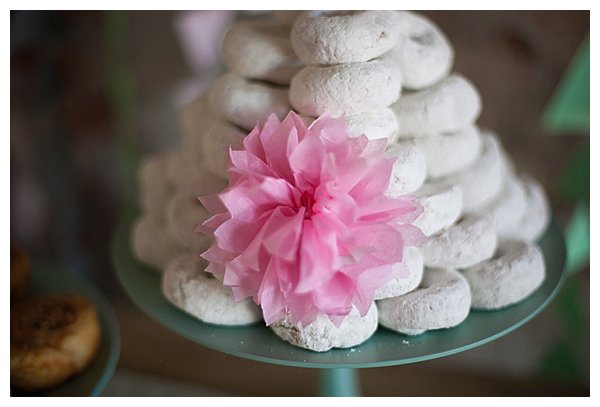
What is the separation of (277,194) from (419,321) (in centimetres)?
20

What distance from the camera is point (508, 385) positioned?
1.40 meters

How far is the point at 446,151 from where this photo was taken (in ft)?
2.52

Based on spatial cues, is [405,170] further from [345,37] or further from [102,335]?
[102,335]

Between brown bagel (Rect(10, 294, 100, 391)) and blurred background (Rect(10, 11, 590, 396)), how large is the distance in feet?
1.17

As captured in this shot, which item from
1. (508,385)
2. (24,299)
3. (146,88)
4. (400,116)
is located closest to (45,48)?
(146,88)

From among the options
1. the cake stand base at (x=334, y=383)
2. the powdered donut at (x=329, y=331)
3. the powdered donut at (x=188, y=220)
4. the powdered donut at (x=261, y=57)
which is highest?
the powdered donut at (x=261, y=57)

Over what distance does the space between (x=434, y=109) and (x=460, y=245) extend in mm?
140

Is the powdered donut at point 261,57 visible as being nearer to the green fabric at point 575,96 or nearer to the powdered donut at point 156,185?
the powdered donut at point 156,185

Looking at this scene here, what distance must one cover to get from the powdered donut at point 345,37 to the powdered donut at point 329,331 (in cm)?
24

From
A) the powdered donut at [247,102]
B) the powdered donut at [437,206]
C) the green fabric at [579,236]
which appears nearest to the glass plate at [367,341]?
the powdered donut at [437,206]

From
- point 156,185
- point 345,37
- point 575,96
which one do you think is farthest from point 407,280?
point 575,96

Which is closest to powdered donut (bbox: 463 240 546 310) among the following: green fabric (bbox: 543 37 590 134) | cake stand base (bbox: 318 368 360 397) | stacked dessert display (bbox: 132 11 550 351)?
stacked dessert display (bbox: 132 11 550 351)

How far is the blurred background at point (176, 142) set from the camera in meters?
1.23

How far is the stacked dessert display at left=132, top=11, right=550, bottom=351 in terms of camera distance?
635mm
